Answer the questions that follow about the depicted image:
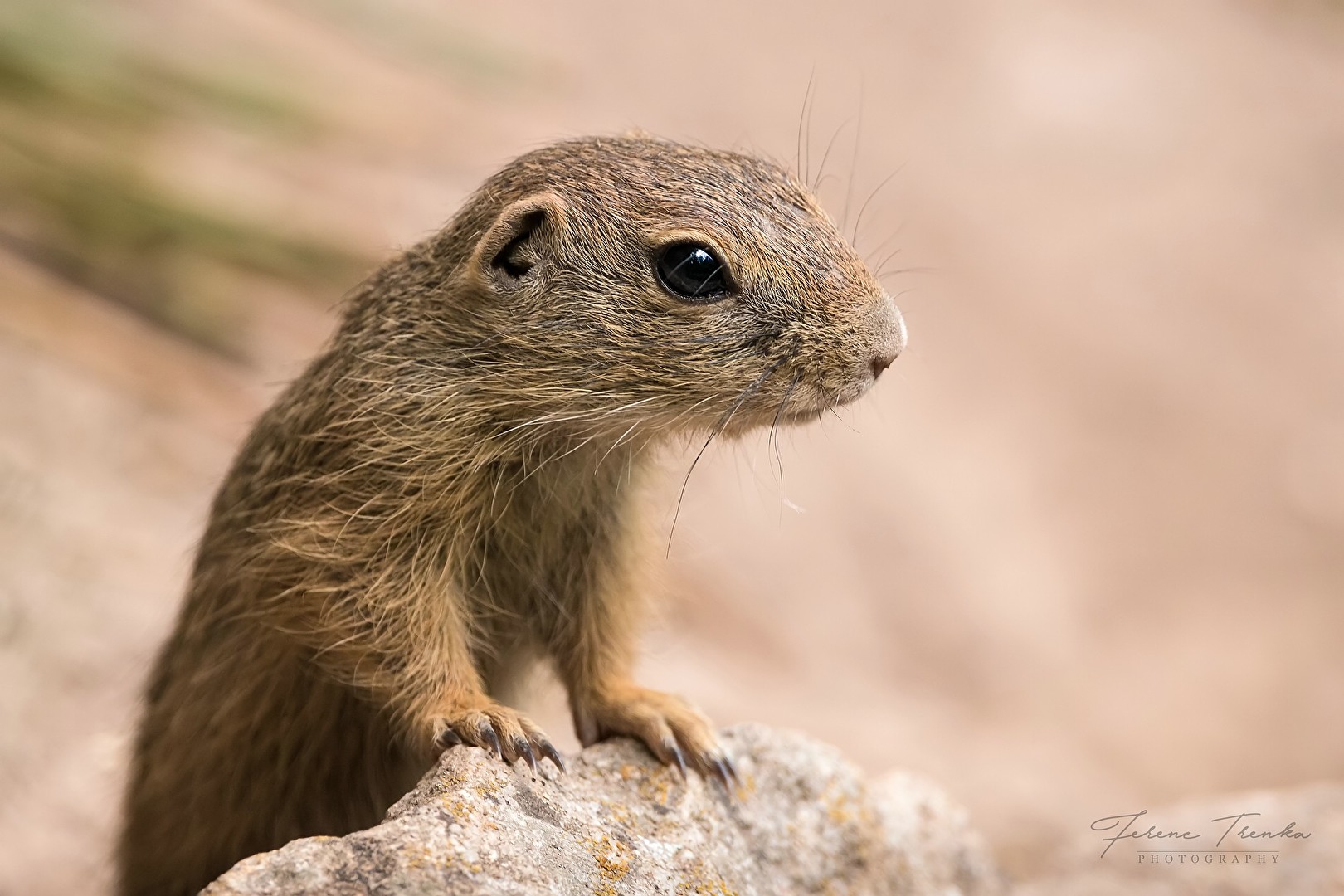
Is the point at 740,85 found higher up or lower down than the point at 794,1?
lower down

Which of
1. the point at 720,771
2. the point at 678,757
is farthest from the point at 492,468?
the point at 720,771

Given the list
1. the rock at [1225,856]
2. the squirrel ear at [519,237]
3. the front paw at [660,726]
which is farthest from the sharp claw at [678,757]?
the rock at [1225,856]

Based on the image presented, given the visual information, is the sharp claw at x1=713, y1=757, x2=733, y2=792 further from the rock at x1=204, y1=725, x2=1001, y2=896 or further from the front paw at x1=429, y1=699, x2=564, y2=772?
the front paw at x1=429, y1=699, x2=564, y2=772

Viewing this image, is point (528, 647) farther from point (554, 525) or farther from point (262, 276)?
point (262, 276)

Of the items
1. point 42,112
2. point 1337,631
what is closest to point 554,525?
point 42,112

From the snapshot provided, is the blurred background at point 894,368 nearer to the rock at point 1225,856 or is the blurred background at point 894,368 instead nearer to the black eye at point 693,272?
the rock at point 1225,856

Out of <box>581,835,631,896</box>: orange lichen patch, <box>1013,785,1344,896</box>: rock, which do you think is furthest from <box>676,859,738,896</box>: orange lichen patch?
<box>1013,785,1344,896</box>: rock
